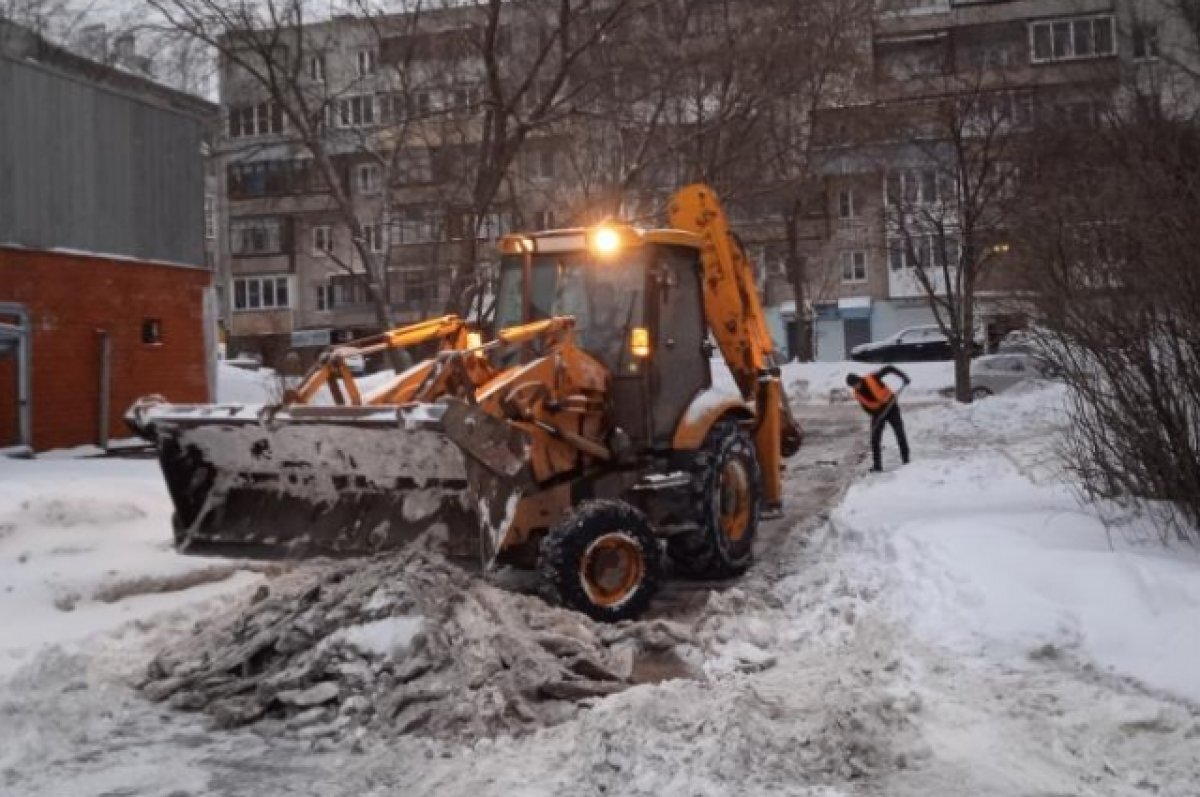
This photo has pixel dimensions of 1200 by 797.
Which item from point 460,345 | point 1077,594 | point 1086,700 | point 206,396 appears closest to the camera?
point 1086,700

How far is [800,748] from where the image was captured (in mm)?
4727

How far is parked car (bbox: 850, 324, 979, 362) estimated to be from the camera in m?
38.1

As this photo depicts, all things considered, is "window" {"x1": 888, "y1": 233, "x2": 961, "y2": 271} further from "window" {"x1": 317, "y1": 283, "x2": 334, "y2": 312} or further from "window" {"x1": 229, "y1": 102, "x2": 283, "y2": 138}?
"window" {"x1": 317, "y1": 283, "x2": 334, "y2": 312}

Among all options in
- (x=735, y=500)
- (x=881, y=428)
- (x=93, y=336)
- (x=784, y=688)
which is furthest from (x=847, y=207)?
(x=784, y=688)

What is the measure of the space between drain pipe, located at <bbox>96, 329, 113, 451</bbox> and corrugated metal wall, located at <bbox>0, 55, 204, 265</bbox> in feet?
4.32

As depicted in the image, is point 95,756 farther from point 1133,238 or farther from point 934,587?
point 1133,238

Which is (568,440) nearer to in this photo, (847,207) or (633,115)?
(633,115)

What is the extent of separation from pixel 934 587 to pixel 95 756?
4.81 metres

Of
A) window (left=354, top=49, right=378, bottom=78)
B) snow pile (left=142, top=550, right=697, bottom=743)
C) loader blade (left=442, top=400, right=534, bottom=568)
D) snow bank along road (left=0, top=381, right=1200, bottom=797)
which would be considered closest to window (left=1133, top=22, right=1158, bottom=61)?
snow bank along road (left=0, top=381, right=1200, bottom=797)

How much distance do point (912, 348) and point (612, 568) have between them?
108 feet

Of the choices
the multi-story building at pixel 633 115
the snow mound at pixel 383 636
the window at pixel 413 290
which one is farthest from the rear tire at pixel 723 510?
the window at pixel 413 290

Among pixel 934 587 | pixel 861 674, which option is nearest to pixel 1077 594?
pixel 934 587

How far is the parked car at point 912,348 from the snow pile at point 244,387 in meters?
21.4

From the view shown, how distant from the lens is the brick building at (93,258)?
1502 cm
